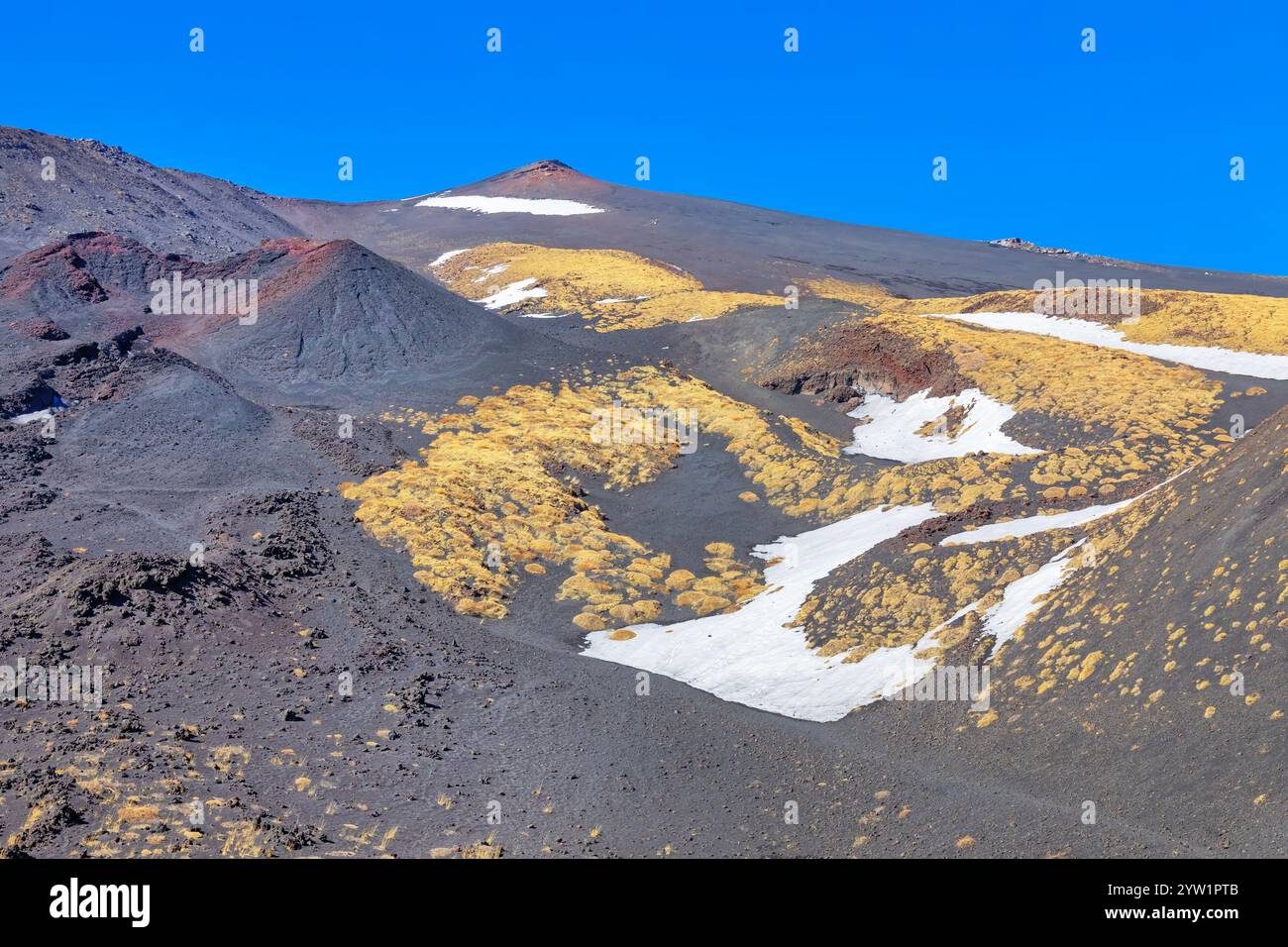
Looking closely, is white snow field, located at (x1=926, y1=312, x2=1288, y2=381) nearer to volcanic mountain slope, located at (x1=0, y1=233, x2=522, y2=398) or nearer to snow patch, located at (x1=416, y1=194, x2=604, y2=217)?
volcanic mountain slope, located at (x1=0, y1=233, x2=522, y2=398)

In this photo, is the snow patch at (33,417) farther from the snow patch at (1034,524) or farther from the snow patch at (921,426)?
the snow patch at (1034,524)

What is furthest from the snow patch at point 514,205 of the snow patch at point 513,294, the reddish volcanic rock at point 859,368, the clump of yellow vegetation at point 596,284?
the reddish volcanic rock at point 859,368

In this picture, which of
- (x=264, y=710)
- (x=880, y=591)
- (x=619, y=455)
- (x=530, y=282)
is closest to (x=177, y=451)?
(x=619, y=455)

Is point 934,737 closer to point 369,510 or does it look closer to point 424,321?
point 369,510

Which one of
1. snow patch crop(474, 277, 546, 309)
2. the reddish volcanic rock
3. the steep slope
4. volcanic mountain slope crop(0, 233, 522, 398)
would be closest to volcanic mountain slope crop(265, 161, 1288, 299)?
snow patch crop(474, 277, 546, 309)

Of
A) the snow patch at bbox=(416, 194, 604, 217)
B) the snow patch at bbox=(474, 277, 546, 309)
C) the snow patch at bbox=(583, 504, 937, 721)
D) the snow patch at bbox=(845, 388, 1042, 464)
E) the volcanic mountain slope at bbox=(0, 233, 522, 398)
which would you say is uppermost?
Answer: the snow patch at bbox=(416, 194, 604, 217)

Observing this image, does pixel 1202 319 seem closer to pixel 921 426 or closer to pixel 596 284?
pixel 921 426

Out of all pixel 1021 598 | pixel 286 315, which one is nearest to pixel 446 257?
pixel 286 315
